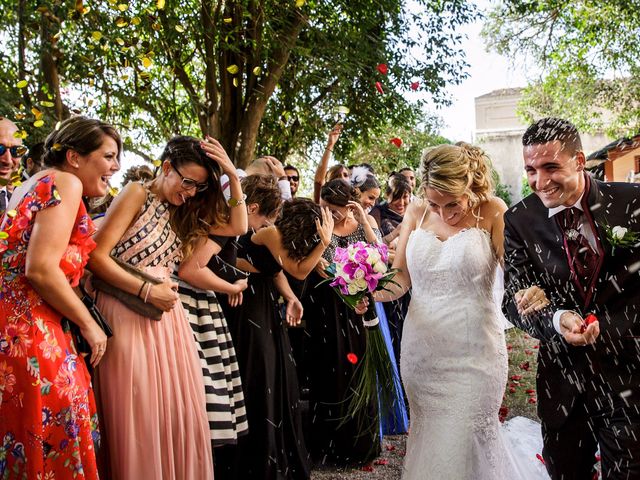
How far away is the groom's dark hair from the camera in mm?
3025

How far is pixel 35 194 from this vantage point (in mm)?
2891

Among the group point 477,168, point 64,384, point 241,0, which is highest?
point 241,0

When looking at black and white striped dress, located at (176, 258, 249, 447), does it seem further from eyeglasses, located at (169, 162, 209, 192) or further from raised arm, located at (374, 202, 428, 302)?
raised arm, located at (374, 202, 428, 302)

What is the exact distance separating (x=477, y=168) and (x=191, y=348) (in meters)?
1.99

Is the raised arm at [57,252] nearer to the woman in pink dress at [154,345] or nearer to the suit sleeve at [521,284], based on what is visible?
the woman in pink dress at [154,345]

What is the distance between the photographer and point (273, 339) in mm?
4578

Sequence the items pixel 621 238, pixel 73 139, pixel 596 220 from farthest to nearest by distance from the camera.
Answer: pixel 73 139 → pixel 596 220 → pixel 621 238

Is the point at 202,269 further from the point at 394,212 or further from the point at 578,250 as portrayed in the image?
the point at 394,212

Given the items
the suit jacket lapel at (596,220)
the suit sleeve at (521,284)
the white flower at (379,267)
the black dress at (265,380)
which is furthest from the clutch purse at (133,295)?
the suit jacket lapel at (596,220)

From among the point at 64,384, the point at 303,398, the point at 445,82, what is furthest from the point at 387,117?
the point at 64,384

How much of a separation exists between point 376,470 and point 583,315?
285 centimetres

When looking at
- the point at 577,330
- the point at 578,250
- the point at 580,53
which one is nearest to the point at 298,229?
the point at 578,250

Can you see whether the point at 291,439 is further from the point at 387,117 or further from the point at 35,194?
the point at 387,117

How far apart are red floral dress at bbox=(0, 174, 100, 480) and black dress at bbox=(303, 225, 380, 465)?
2837mm
